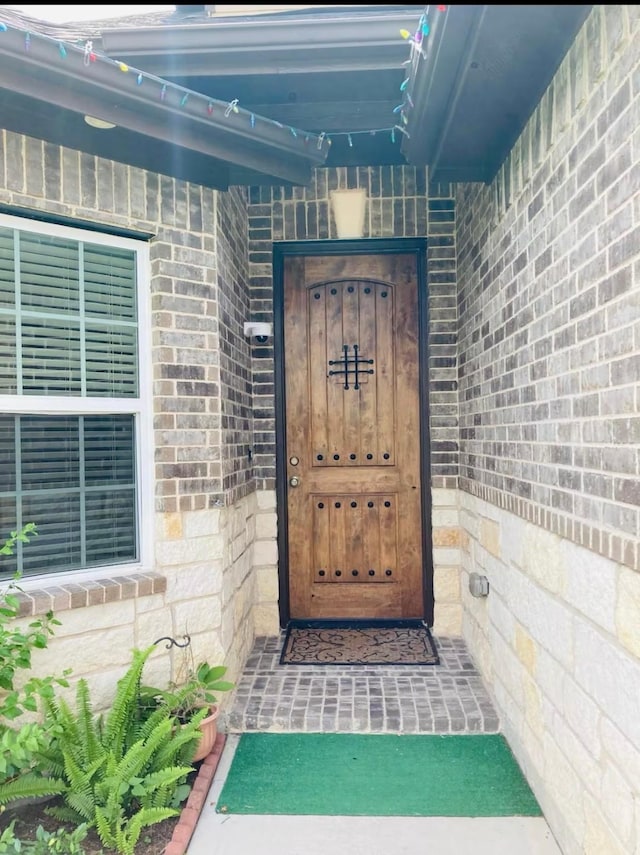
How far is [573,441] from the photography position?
2.04 meters

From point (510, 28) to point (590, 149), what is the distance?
1.57 feet

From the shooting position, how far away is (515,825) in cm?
230

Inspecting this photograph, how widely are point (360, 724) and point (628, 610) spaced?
171 centimetres

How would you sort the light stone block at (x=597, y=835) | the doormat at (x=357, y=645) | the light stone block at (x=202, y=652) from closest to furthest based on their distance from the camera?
the light stone block at (x=597, y=835), the light stone block at (x=202, y=652), the doormat at (x=357, y=645)

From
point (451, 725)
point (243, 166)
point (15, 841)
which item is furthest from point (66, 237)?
point (451, 725)

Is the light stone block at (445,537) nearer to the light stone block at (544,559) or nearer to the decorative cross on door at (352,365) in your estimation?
the decorative cross on door at (352,365)

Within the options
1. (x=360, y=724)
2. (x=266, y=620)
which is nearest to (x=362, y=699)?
(x=360, y=724)

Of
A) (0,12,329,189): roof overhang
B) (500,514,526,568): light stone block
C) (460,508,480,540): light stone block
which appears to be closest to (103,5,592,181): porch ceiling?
(0,12,329,189): roof overhang

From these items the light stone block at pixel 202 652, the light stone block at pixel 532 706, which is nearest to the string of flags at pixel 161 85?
the light stone block at pixel 202 652

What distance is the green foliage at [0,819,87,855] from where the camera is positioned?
6.66ft

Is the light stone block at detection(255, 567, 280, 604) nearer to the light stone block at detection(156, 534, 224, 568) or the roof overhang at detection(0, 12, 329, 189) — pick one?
the light stone block at detection(156, 534, 224, 568)

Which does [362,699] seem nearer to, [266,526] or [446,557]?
[446,557]

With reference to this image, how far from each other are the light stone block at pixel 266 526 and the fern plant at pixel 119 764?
1.56 metres

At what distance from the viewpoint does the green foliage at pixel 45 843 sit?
2031 mm
